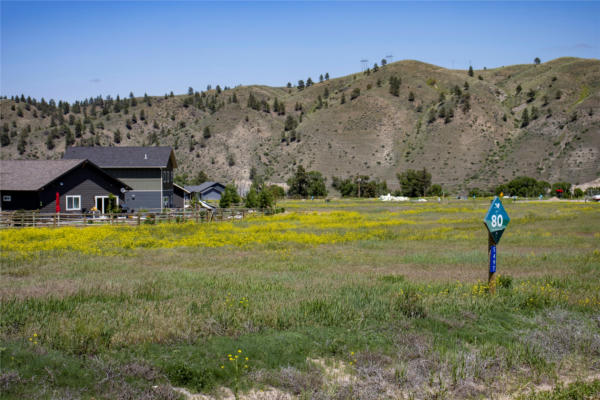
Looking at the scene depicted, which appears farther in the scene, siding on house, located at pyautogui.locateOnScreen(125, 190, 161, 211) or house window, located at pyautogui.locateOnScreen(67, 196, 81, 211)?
siding on house, located at pyautogui.locateOnScreen(125, 190, 161, 211)

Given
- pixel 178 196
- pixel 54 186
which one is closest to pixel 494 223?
pixel 54 186

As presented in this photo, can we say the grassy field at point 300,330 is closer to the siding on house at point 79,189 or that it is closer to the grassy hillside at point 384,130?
the siding on house at point 79,189

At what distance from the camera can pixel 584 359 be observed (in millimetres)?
7504

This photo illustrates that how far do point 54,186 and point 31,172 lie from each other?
2425 millimetres

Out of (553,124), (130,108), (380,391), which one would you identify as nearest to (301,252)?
(380,391)

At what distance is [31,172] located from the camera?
4100cm

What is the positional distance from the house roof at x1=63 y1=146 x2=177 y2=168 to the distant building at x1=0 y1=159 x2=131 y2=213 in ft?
23.8

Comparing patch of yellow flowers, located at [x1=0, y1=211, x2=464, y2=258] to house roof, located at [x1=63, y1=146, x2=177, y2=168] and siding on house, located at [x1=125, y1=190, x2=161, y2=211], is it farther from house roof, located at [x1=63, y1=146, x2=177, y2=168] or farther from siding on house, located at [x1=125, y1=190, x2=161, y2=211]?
house roof, located at [x1=63, y1=146, x2=177, y2=168]

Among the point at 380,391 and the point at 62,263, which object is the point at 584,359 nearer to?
the point at 380,391

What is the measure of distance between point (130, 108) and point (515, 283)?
155 meters

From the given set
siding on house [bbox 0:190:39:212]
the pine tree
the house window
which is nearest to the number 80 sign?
siding on house [bbox 0:190:39:212]

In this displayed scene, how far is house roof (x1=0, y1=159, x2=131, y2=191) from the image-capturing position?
38656mm

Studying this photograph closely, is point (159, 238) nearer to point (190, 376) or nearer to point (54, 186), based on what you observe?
point (54, 186)

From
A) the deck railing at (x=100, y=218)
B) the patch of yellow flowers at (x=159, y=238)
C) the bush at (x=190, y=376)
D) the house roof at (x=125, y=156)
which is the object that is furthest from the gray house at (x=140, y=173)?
the bush at (x=190, y=376)
